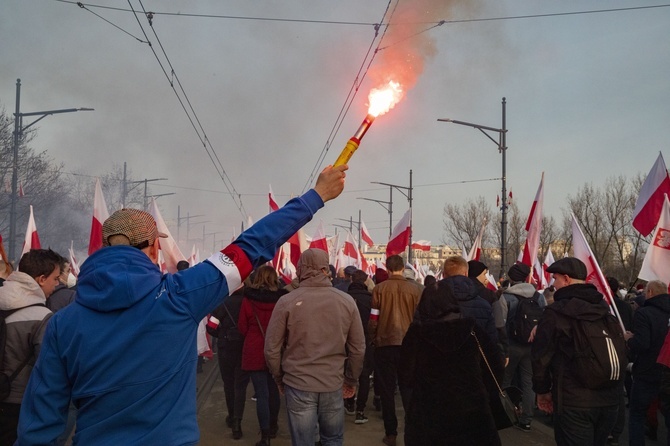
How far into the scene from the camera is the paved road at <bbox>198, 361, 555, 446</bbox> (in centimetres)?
718

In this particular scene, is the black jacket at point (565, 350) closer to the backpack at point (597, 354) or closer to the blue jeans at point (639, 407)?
the backpack at point (597, 354)

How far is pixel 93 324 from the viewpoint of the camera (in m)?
2.18

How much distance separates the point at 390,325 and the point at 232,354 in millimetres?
2090

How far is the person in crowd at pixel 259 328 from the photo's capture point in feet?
22.2

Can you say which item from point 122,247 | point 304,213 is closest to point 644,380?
point 304,213

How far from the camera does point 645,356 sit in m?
6.16

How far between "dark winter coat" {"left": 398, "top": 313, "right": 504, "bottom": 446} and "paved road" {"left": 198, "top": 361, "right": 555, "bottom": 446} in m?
2.86

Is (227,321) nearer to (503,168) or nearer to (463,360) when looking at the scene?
(463,360)

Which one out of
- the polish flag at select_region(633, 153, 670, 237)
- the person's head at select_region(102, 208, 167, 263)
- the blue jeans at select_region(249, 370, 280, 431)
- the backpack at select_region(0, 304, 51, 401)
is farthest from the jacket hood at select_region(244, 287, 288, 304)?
the polish flag at select_region(633, 153, 670, 237)

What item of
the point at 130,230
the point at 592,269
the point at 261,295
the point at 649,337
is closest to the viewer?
the point at 130,230

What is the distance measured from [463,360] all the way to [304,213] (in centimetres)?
256

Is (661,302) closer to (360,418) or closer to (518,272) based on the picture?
(518,272)

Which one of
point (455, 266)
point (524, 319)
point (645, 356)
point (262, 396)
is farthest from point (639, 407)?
point (262, 396)

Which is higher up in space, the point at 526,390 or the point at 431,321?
the point at 431,321
